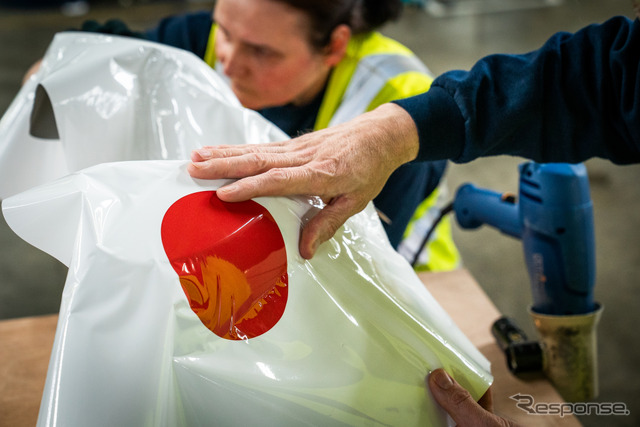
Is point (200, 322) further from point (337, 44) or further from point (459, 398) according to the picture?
point (337, 44)

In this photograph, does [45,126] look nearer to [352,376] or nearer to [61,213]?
[61,213]

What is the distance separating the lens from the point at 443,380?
610mm

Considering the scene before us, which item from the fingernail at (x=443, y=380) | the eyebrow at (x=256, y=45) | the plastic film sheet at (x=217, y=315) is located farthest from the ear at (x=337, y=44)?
the fingernail at (x=443, y=380)

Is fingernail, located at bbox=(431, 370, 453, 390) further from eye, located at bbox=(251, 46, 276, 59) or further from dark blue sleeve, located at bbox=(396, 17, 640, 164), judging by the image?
eye, located at bbox=(251, 46, 276, 59)

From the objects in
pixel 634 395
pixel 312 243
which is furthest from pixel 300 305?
pixel 634 395

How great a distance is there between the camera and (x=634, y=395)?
69.2 inches

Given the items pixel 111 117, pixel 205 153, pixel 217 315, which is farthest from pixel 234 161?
pixel 111 117

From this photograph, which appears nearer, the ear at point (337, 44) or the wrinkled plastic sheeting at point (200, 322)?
the wrinkled plastic sheeting at point (200, 322)

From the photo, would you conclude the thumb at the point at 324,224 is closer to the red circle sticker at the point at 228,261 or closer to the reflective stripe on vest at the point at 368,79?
the red circle sticker at the point at 228,261

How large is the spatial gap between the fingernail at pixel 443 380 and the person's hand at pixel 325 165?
18 cm

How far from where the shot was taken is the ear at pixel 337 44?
3.76ft

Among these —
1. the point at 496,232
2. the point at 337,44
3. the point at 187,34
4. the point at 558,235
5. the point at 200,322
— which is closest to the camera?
the point at 200,322

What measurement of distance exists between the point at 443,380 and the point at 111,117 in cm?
53

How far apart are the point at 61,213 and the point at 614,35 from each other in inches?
24.8
